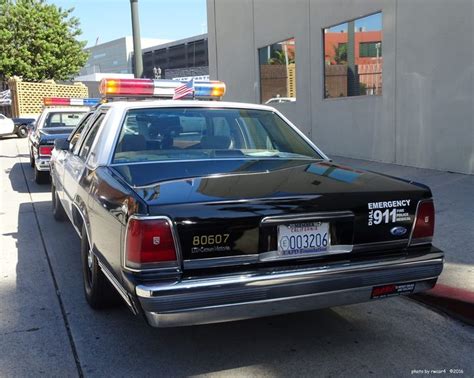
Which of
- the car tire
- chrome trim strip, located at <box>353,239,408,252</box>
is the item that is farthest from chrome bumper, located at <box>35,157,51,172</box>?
chrome trim strip, located at <box>353,239,408,252</box>

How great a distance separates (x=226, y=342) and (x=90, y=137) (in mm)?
2427

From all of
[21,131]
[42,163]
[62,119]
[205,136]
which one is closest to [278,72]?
[62,119]

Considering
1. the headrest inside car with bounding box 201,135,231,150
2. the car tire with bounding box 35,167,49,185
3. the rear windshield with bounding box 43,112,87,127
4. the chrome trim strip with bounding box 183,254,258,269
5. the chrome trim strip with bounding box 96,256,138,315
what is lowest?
the car tire with bounding box 35,167,49,185

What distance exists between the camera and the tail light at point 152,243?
2.76m

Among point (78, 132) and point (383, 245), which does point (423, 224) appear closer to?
point (383, 245)

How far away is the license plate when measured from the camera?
2.98 metres

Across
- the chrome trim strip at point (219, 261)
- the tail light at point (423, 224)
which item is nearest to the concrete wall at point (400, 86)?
the tail light at point (423, 224)

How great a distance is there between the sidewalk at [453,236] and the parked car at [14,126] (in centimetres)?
1866

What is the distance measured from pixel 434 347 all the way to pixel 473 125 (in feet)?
19.9

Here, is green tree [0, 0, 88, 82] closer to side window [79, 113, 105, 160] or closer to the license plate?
side window [79, 113, 105, 160]

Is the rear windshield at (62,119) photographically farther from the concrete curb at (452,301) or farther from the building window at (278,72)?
the concrete curb at (452,301)

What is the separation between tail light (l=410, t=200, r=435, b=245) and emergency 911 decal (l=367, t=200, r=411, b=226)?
0.09 metres

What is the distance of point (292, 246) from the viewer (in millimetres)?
2994

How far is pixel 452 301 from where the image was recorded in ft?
13.4
